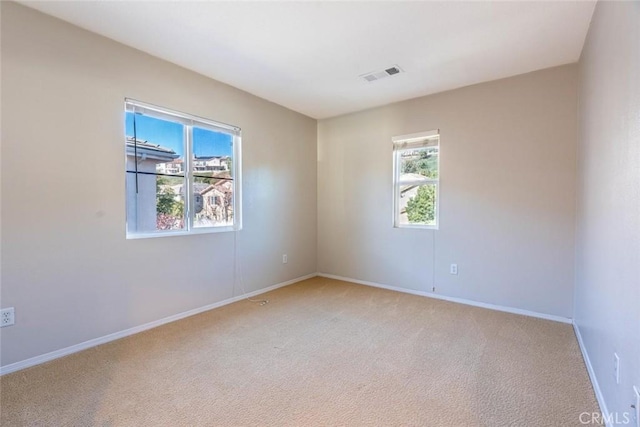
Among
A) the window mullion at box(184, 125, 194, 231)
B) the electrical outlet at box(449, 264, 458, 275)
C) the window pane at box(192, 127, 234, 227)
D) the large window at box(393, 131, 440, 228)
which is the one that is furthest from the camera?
the large window at box(393, 131, 440, 228)

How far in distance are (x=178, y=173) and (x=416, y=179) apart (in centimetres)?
288

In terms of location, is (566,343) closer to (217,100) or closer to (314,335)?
(314,335)

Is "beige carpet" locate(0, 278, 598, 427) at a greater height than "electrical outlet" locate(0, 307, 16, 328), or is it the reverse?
"electrical outlet" locate(0, 307, 16, 328)

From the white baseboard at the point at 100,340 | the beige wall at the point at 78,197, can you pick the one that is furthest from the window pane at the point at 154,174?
the white baseboard at the point at 100,340

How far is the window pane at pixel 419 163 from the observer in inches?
148

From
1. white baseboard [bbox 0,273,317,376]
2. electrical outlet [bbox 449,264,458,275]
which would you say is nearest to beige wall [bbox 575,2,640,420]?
electrical outlet [bbox 449,264,458,275]

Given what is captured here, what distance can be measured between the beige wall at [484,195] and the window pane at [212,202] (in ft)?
5.94

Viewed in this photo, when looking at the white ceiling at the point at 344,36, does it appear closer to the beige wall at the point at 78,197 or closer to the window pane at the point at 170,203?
the beige wall at the point at 78,197

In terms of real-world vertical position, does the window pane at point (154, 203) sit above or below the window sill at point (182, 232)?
above

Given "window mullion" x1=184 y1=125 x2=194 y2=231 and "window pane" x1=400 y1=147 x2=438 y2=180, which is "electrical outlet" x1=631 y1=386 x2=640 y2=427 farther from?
"window mullion" x1=184 y1=125 x2=194 y2=231

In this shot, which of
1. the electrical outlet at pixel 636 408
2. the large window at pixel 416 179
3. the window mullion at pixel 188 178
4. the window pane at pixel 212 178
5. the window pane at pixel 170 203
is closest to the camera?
the electrical outlet at pixel 636 408

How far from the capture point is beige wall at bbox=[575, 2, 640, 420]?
48.2 inches

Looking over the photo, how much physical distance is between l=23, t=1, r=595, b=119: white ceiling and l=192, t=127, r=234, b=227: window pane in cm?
68

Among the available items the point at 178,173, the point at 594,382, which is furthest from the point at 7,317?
the point at 594,382
